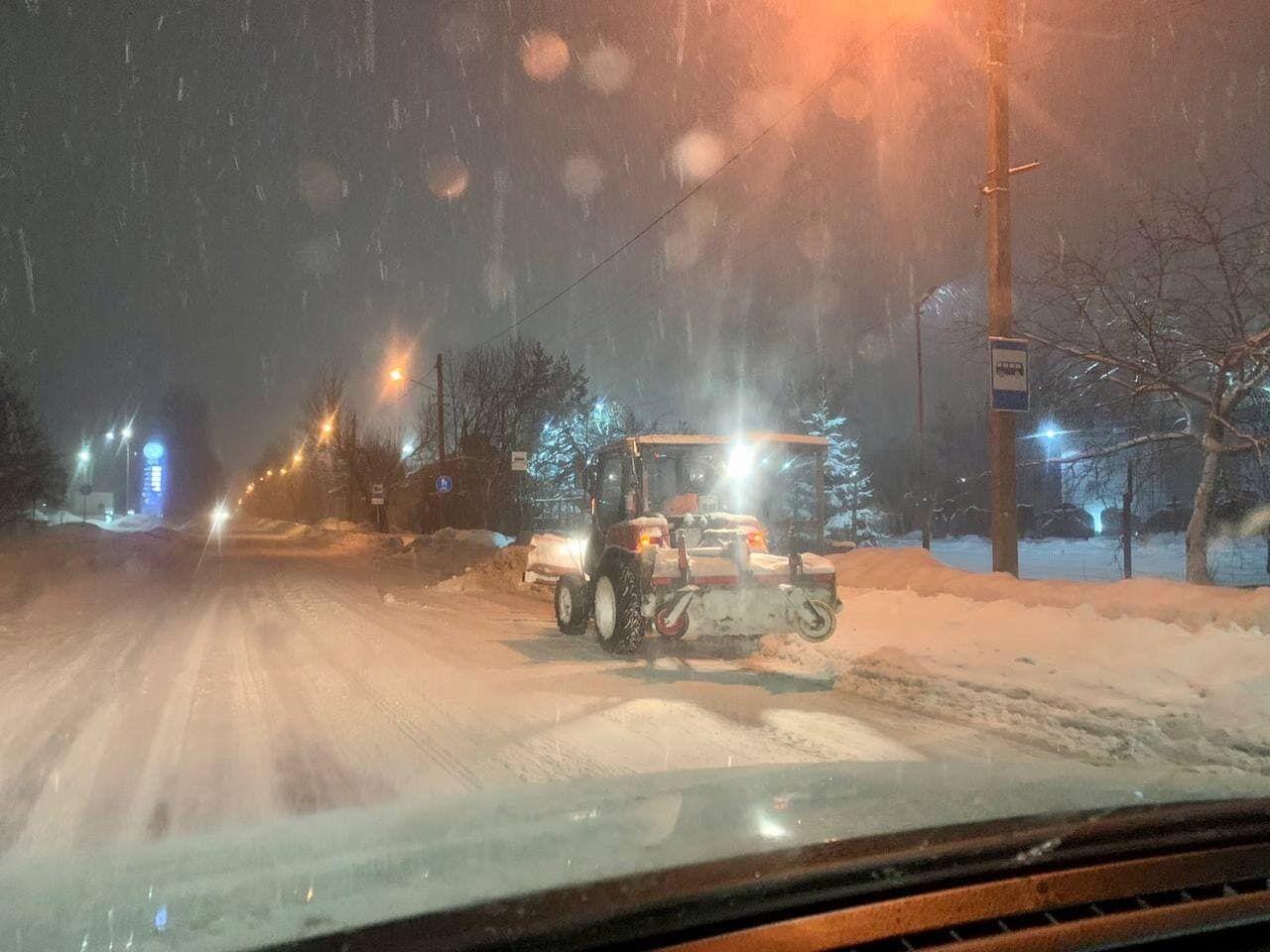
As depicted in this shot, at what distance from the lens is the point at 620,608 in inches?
462

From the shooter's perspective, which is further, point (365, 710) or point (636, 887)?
point (365, 710)

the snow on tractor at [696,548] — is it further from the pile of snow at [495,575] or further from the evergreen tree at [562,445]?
the evergreen tree at [562,445]

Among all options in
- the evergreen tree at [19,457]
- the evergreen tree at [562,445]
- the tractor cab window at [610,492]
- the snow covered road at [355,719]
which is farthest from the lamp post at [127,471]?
the tractor cab window at [610,492]

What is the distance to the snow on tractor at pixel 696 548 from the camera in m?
11.3

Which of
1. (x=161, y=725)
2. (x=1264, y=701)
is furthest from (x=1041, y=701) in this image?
(x=161, y=725)

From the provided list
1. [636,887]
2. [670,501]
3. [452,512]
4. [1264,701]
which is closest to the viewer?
[636,887]

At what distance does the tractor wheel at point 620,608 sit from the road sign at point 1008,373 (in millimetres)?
4933

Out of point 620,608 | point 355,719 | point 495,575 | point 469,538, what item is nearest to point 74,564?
point 469,538

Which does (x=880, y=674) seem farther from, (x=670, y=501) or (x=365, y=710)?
(x=365, y=710)

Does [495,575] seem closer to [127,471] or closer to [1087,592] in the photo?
[1087,592]

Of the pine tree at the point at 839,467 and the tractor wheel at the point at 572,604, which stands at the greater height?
the pine tree at the point at 839,467

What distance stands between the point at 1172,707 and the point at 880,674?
107 inches

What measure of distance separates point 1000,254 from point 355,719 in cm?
946

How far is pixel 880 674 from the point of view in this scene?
9852mm
